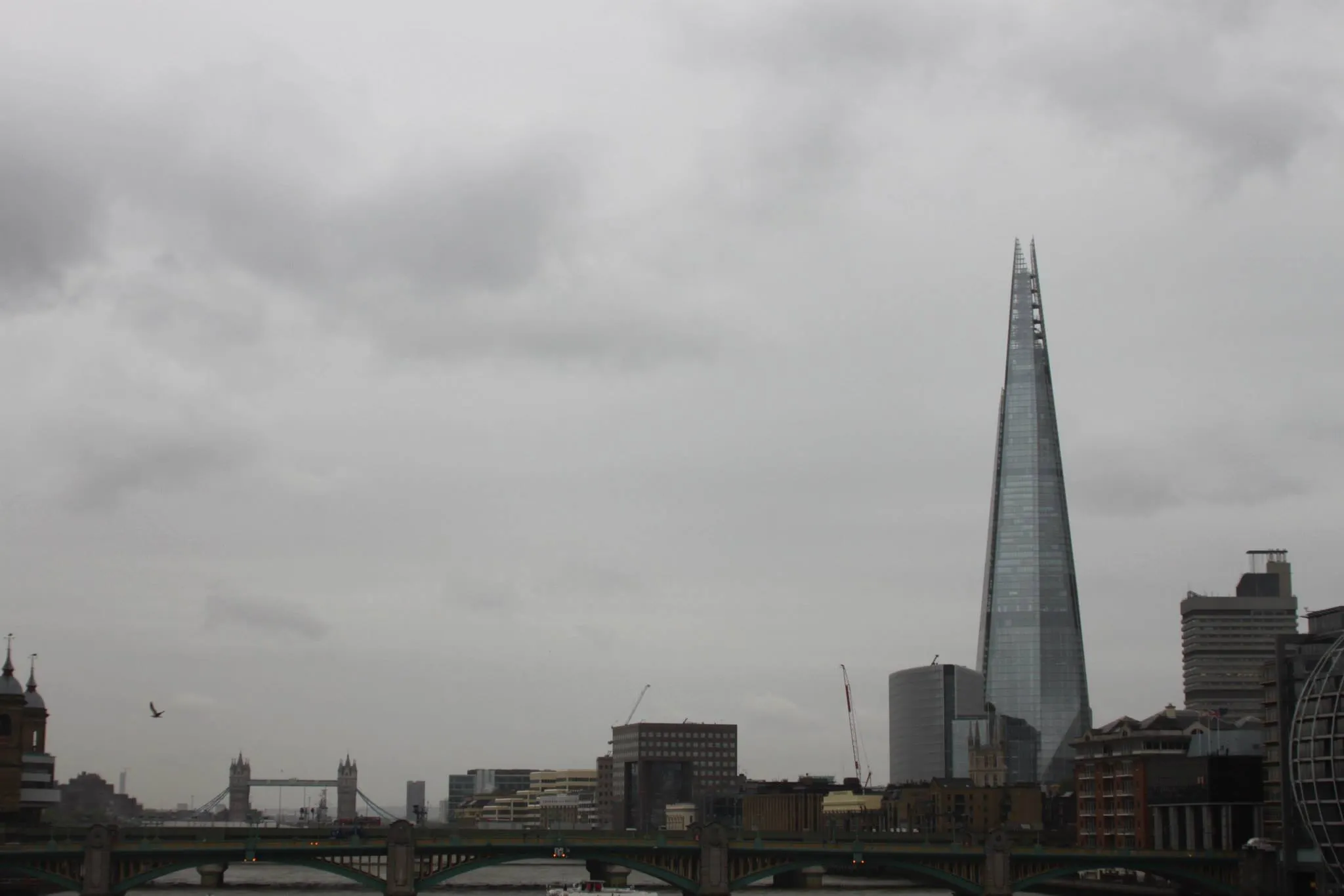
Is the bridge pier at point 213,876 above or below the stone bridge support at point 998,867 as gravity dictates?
below

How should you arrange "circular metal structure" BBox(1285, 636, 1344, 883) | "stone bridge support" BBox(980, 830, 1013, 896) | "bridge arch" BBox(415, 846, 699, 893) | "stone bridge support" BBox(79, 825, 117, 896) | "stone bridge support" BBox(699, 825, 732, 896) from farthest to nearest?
"stone bridge support" BBox(980, 830, 1013, 896) < "stone bridge support" BBox(699, 825, 732, 896) < "bridge arch" BBox(415, 846, 699, 893) < "stone bridge support" BBox(79, 825, 117, 896) < "circular metal structure" BBox(1285, 636, 1344, 883)

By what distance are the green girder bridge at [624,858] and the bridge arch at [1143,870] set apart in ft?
0.35

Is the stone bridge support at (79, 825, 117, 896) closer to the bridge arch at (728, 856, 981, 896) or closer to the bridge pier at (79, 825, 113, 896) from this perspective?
the bridge pier at (79, 825, 113, 896)

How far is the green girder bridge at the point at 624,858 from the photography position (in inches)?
4943

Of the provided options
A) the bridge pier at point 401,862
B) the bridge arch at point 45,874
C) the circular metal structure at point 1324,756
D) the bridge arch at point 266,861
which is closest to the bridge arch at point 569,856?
the bridge pier at point 401,862

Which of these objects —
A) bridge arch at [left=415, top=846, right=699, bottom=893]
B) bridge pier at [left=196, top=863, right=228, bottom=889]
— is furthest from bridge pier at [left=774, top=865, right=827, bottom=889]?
bridge pier at [left=196, top=863, right=228, bottom=889]

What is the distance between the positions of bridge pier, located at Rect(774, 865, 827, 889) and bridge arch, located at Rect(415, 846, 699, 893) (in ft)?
160

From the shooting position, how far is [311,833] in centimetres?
15050

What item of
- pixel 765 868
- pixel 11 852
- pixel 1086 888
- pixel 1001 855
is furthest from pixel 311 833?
pixel 1086 888

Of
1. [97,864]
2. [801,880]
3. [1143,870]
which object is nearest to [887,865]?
[1143,870]

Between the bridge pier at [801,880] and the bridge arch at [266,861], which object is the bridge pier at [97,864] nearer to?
the bridge arch at [266,861]

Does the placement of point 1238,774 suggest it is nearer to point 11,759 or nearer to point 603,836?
point 603,836

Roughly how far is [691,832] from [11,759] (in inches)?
2251

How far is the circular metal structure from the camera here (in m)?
119
